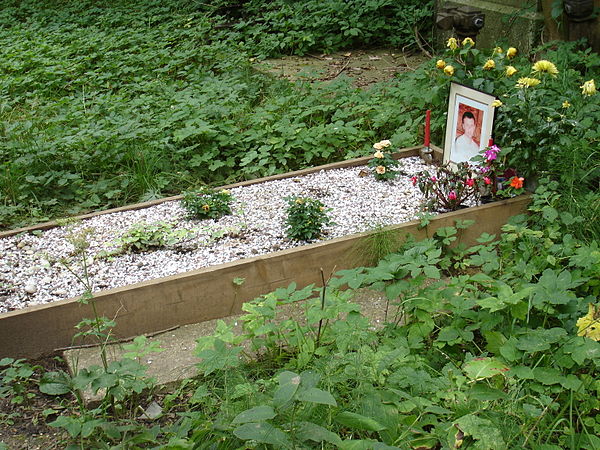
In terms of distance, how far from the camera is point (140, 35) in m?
9.06

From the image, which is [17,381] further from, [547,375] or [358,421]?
[547,375]

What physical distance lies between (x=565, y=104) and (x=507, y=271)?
51.3 inches

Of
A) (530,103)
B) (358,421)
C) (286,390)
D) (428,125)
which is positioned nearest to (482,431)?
(358,421)

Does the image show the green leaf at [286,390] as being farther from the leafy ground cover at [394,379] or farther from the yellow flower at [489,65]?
the yellow flower at [489,65]

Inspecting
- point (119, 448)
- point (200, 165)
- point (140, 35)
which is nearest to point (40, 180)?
point (200, 165)

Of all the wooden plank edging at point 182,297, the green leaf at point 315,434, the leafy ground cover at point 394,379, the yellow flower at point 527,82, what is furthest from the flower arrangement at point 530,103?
the green leaf at point 315,434

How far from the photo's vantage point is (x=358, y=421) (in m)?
2.19

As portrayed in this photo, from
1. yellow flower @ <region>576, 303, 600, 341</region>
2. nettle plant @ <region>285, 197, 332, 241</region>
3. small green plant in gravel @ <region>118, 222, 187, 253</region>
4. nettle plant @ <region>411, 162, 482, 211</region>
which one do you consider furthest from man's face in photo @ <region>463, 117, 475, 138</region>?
yellow flower @ <region>576, 303, 600, 341</region>

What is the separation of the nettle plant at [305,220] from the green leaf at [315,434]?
6.36ft

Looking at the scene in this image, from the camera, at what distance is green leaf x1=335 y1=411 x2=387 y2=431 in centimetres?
217

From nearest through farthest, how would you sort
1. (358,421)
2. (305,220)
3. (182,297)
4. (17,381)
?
(358,421), (17,381), (182,297), (305,220)

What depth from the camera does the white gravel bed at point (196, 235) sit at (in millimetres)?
3818

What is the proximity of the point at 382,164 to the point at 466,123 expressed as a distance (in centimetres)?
60

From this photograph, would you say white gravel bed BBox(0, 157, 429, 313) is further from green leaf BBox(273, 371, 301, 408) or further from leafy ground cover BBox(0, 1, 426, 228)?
green leaf BBox(273, 371, 301, 408)
